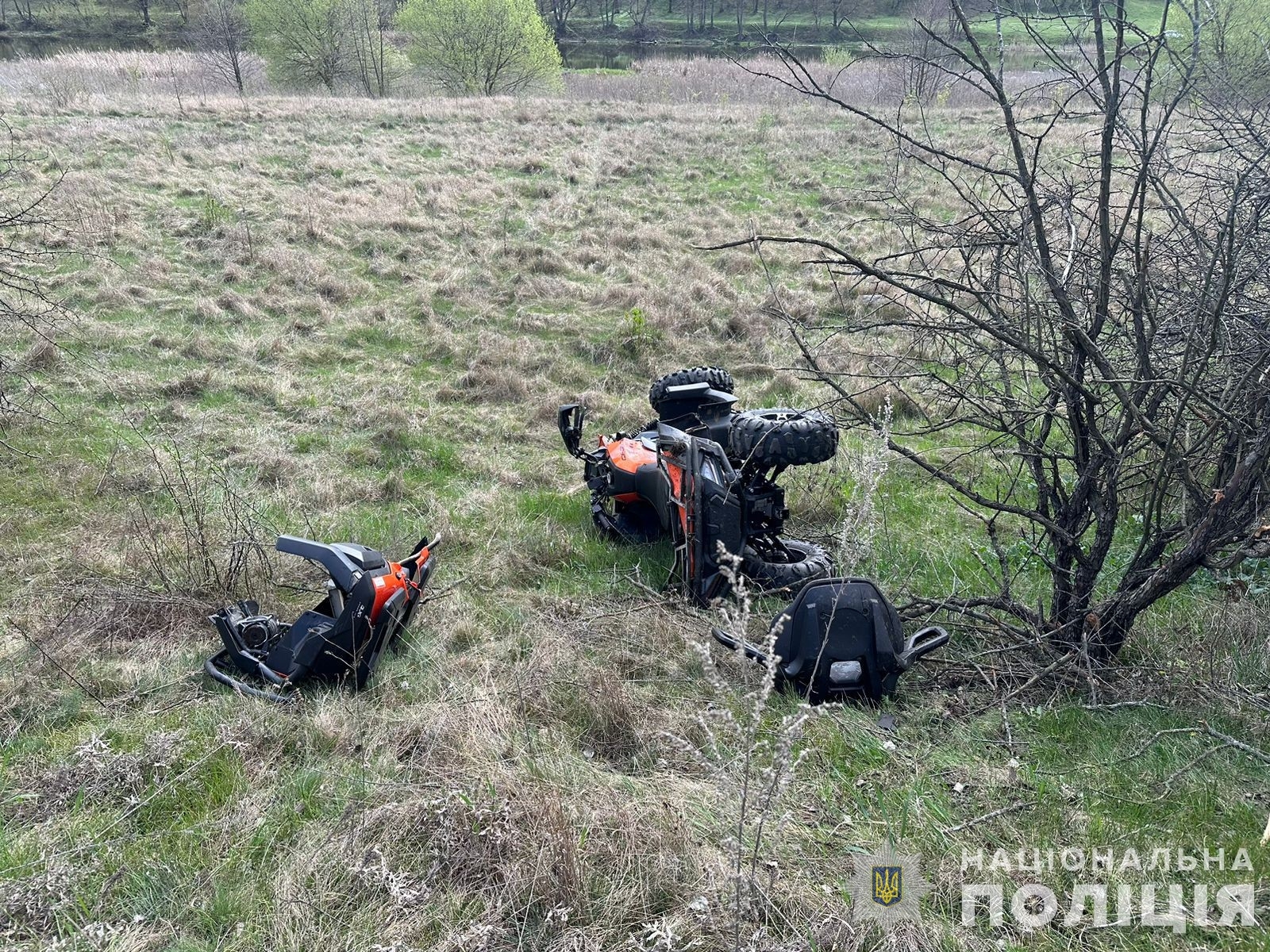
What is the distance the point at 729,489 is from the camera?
4.05 m

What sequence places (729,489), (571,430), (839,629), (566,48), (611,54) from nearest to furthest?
(839,629) → (729,489) → (571,430) → (611,54) → (566,48)

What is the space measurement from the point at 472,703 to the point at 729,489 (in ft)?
5.09

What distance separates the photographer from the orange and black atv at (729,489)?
3.97m

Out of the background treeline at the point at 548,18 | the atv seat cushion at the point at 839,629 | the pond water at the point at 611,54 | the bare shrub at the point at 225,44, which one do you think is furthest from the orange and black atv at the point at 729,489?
the background treeline at the point at 548,18

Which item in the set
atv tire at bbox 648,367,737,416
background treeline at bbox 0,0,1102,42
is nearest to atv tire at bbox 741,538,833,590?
atv tire at bbox 648,367,737,416

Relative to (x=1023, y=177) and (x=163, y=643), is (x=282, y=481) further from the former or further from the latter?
(x=1023, y=177)

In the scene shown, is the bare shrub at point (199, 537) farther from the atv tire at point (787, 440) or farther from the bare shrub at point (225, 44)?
the bare shrub at point (225, 44)

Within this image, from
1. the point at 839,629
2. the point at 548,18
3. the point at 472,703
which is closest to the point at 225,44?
the point at 548,18

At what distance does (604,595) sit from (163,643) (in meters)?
2.17

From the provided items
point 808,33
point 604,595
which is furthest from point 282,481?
point 808,33

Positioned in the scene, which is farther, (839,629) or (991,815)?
(839,629)

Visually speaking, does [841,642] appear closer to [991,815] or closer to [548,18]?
[991,815]

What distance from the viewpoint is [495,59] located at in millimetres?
36219

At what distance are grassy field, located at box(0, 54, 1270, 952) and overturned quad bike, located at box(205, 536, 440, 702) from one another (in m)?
0.14
